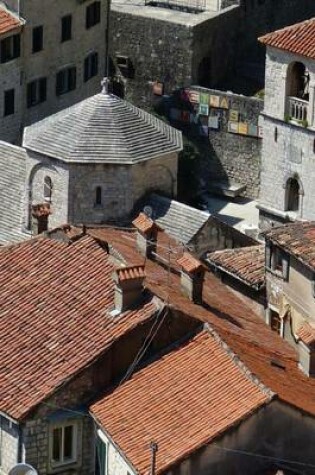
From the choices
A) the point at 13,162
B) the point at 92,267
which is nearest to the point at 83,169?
the point at 13,162

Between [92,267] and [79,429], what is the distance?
19.4ft

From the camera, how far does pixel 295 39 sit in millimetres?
83000

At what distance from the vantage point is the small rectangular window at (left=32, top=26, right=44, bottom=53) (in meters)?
92.9

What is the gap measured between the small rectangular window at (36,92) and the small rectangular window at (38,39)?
1.36 meters

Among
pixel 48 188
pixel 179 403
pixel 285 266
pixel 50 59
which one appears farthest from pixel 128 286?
pixel 50 59

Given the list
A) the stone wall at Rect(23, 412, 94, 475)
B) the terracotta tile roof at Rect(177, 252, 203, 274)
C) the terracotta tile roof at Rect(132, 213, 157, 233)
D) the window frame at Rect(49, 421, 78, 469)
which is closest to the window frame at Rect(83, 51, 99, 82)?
the terracotta tile roof at Rect(132, 213, 157, 233)

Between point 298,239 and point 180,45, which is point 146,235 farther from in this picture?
point 180,45

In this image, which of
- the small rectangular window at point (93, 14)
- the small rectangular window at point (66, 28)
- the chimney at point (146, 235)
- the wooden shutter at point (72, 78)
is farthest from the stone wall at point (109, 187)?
the small rectangular window at point (93, 14)

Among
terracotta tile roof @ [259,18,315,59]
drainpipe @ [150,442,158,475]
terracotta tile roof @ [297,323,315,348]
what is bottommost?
drainpipe @ [150,442,158,475]

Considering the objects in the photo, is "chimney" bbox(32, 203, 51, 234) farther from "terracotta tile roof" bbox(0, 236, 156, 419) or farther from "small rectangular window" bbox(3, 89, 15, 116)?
"small rectangular window" bbox(3, 89, 15, 116)

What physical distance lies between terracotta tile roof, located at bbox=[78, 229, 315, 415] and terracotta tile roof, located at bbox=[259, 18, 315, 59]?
11.9m

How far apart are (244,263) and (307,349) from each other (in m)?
11.6

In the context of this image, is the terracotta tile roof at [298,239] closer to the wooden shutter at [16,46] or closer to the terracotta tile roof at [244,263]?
the terracotta tile roof at [244,263]

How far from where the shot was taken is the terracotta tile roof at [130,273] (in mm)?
62625
